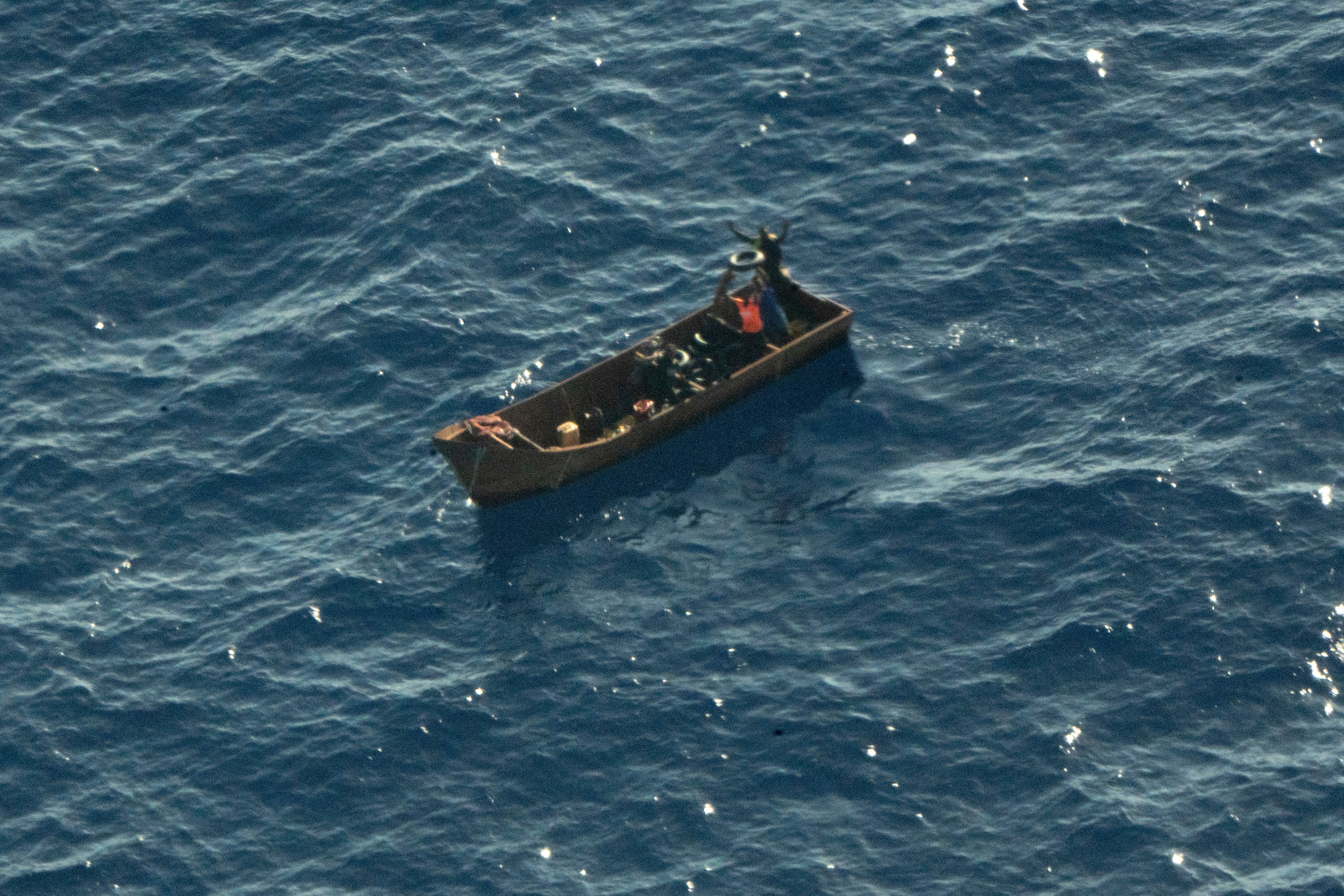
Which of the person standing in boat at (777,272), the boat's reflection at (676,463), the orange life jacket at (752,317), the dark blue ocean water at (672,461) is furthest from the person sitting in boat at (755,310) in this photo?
the dark blue ocean water at (672,461)

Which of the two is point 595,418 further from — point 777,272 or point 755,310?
point 777,272

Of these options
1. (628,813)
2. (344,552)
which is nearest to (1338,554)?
(628,813)

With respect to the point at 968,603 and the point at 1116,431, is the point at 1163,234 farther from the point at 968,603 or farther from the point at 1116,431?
the point at 968,603

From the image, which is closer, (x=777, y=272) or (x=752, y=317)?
(x=752, y=317)

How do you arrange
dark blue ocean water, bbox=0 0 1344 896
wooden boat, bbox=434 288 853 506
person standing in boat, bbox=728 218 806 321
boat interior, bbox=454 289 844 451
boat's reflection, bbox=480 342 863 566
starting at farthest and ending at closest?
person standing in boat, bbox=728 218 806 321
boat interior, bbox=454 289 844 451
boat's reflection, bbox=480 342 863 566
wooden boat, bbox=434 288 853 506
dark blue ocean water, bbox=0 0 1344 896

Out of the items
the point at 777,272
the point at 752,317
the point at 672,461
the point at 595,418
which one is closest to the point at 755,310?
the point at 752,317

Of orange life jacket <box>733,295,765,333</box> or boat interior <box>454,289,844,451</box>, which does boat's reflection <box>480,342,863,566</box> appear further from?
orange life jacket <box>733,295,765,333</box>

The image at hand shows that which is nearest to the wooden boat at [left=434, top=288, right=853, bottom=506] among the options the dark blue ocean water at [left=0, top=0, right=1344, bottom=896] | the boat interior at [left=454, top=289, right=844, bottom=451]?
the boat interior at [left=454, top=289, right=844, bottom=451]
